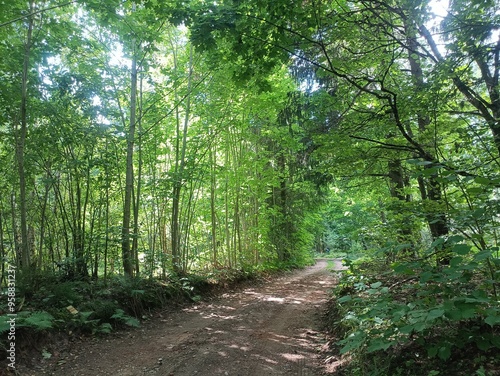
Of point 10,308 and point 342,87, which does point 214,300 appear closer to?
point 10,308

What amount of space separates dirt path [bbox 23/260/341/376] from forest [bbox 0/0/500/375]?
56cm

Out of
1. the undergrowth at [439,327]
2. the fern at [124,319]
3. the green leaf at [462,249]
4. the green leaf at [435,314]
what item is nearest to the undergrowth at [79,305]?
the fern at [124,319]

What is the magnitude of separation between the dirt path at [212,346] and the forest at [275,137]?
56 cm

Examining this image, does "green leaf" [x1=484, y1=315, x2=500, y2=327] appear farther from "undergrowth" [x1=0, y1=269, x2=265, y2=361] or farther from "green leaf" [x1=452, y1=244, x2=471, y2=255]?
"undergrowth" [x1=0, y1=269, x2=265, y2=361]

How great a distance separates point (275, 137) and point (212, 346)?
8.45 metres

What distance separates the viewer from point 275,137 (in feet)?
38.9

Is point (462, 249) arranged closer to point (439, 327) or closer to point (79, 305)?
point (439, 327)

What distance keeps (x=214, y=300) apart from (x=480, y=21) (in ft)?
26.2

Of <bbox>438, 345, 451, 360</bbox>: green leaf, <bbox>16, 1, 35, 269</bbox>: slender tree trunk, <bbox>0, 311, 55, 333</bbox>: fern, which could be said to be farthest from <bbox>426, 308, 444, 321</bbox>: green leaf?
<bbox>16, 1, 35, 269</bbox>: slender tree trunk

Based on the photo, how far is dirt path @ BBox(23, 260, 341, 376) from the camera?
13.3 ft

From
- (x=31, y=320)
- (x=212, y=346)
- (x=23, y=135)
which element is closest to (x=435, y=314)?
(x=212, y=346)

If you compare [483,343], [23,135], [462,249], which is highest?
[23,135]

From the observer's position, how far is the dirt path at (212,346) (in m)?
4.06

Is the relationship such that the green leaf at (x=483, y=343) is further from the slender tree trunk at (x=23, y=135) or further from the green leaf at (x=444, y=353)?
the slender tree trunk at (x=23, y=135)
